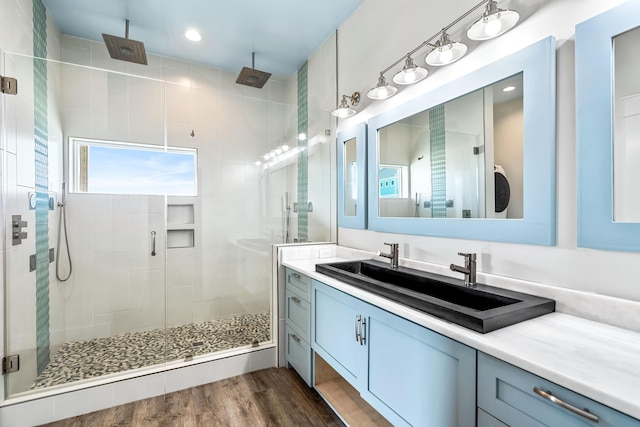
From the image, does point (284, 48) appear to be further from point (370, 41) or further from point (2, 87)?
point (2, 87)

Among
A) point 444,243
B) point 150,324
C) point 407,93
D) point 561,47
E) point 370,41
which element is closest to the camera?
point 561,47

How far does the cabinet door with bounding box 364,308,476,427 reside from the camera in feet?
3.14

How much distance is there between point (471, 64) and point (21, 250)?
113 inches

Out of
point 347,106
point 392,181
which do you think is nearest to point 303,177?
point 347,106

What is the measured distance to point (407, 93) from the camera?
76.1 inches

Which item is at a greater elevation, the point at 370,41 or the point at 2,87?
the point at 370,41

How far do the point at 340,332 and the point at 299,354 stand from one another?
0.68 m

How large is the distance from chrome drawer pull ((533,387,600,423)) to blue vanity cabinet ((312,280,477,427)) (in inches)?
7.4

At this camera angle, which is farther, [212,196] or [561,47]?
[212,196]

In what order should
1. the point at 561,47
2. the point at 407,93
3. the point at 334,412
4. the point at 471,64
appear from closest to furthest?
the point at 561,47 < the point at 471,64 < the point at 334,412 < the point at 407,93

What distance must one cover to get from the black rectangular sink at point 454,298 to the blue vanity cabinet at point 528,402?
0.13 meters

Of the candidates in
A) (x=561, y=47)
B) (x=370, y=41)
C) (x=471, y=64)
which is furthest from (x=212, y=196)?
Answer: (x=561, y=47)

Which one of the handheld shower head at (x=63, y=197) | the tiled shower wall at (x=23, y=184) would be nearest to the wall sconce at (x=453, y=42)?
the tiled shower wall at (x=23, y=184)

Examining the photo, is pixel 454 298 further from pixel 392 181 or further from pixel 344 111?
pixel 344 111
